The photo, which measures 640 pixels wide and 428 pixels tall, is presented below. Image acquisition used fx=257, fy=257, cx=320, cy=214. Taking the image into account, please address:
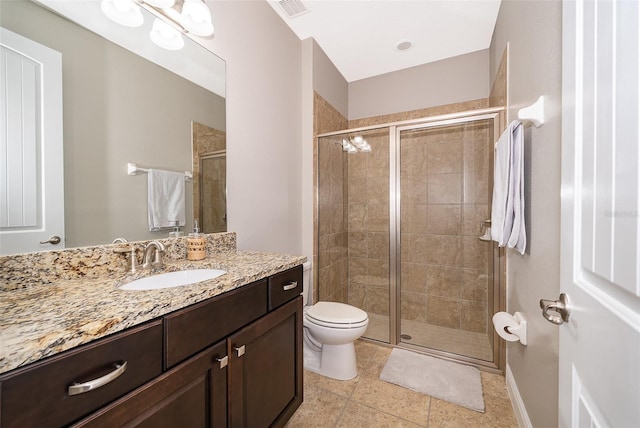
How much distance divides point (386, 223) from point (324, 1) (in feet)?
5.92

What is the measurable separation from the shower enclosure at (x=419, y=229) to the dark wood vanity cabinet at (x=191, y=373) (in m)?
1.24

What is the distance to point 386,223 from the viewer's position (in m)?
2.39

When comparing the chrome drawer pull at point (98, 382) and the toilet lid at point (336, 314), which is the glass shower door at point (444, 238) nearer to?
the toilet lid at point (336, 314)

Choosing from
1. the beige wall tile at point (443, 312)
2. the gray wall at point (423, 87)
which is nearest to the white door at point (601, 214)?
the beige wall tile at point (443, 312)

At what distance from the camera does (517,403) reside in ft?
4.71

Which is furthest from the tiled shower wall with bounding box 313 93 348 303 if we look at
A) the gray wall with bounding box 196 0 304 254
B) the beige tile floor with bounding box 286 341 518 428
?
the beige tile floor with bounding box 286 341 518 428

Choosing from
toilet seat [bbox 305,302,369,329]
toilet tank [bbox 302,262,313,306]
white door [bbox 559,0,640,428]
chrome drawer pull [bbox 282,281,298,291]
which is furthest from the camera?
toilet tank [bbox 302,262,313,306]

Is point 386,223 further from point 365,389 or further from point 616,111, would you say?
point 616,111

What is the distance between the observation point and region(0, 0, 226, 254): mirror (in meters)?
0.96

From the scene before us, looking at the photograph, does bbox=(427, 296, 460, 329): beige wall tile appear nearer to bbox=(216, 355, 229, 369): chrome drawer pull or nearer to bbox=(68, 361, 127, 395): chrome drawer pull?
bbox=(216, 355, 229, 369): chrome drawer pull

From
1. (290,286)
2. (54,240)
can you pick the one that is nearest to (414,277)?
(290,286)

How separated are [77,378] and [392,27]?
8.78 ft

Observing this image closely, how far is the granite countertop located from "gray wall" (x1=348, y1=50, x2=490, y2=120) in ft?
8.16

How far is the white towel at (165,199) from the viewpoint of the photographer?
49.2 inches
